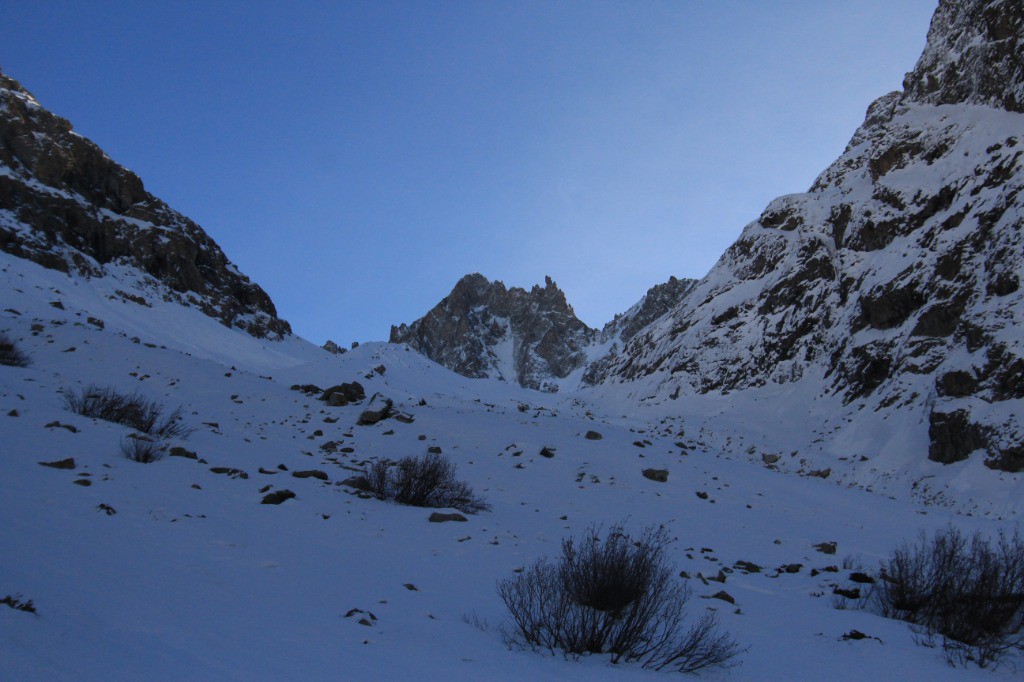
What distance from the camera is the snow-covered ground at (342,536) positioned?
3830 millimetres

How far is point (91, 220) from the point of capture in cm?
4884

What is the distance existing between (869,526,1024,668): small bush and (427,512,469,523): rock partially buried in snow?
5665 mm

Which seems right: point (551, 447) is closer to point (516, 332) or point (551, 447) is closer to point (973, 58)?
point (973, 58)

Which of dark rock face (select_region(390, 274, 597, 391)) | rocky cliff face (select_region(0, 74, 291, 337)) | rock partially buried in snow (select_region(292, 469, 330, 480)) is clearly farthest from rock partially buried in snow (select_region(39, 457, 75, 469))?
dark rock face (select_region(390, 274, 597, 391))

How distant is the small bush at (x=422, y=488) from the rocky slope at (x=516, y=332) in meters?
100

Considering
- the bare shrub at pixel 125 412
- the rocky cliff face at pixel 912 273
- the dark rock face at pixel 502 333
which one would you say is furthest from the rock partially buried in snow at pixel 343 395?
the dark rock face at pixel 502 333

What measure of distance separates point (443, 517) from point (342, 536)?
6.76ft

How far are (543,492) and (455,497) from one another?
2.40m

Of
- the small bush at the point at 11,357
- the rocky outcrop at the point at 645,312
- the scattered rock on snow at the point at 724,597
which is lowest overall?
the scattered rock on snow at the point at 724,597

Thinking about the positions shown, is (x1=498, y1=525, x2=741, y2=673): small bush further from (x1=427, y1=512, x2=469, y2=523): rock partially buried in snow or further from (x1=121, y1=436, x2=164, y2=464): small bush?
(x1=121, y1=436, x2=164, y2=464): small bush

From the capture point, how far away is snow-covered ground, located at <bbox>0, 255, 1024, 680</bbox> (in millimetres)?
3830

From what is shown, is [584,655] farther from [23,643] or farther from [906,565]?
[906,565]

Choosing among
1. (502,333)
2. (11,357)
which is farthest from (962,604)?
(502,333)

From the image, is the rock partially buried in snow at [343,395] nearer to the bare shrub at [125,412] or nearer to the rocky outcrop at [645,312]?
the bare shrub at [125,412]
